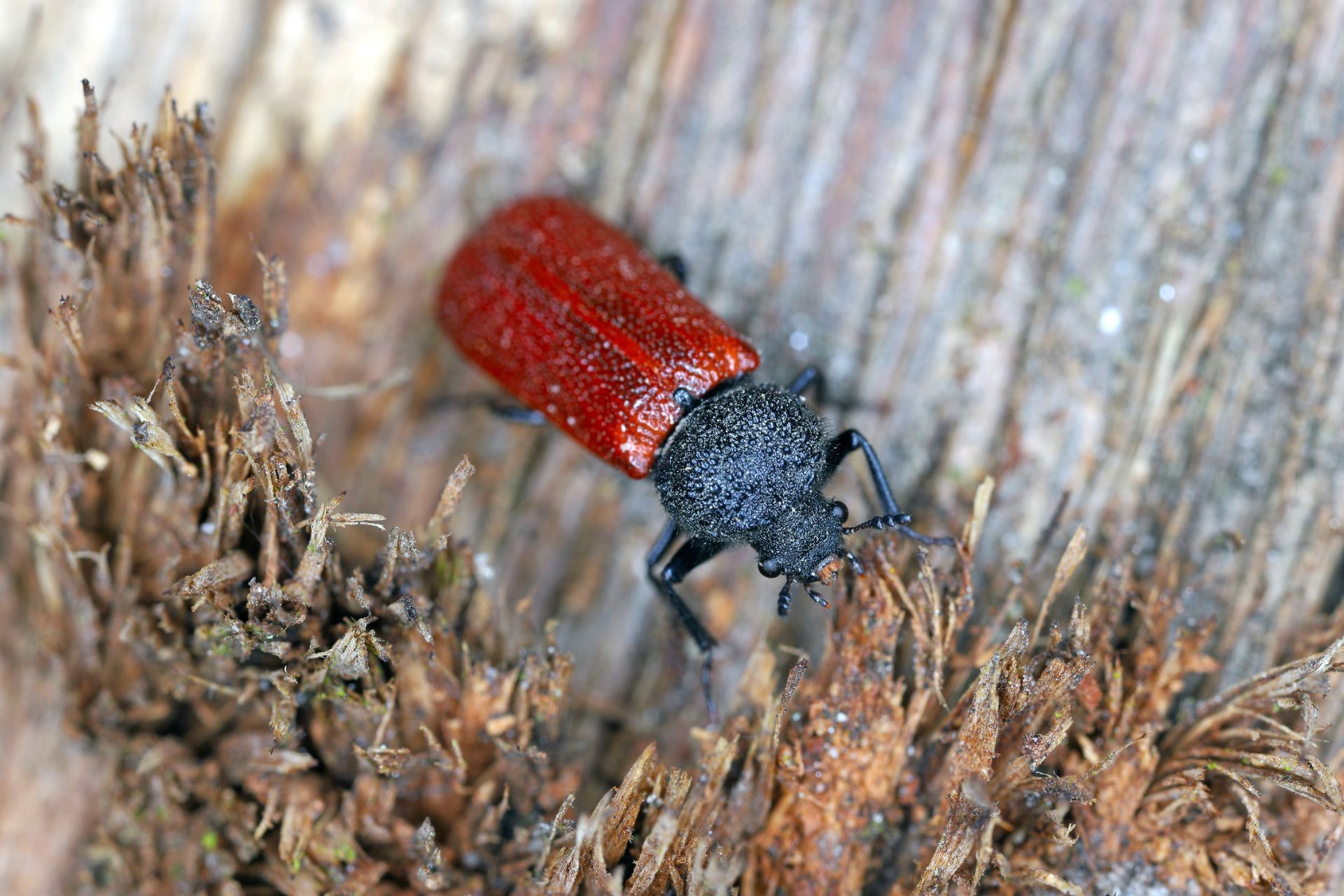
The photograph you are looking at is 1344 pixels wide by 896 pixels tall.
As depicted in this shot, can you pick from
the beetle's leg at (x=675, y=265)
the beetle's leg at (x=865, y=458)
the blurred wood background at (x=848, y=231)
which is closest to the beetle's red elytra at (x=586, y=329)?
the beetle's leg at (x=675, y=265)

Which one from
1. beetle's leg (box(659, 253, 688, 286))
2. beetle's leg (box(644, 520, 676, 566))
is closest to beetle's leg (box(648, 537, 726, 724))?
beetle's leg (box(644, 520, 676, 566))

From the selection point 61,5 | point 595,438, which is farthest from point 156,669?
point 61,5

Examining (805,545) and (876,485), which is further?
(876,485)

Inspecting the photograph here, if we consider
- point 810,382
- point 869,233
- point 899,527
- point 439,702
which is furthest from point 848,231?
point 439,702

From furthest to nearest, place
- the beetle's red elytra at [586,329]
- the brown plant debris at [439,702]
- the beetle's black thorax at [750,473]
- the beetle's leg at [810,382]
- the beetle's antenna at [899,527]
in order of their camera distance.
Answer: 1. the beetle's leg at [810,382]
2. the beetle's red elytra at [586,329]
3. the beetle's black thorax at [750,473]
4. the beetle's antenna at [899,527]
5. the brown plant debris at [439,702]

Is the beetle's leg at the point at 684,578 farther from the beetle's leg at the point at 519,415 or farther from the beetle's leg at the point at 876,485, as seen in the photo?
the beetle's leg at the point at 519,415

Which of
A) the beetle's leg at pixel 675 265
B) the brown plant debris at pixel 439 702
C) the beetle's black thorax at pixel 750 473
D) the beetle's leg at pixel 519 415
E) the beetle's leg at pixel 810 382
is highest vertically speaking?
the beetle's leg at pixel 675 265

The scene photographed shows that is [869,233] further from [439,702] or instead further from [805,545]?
[439,702]
